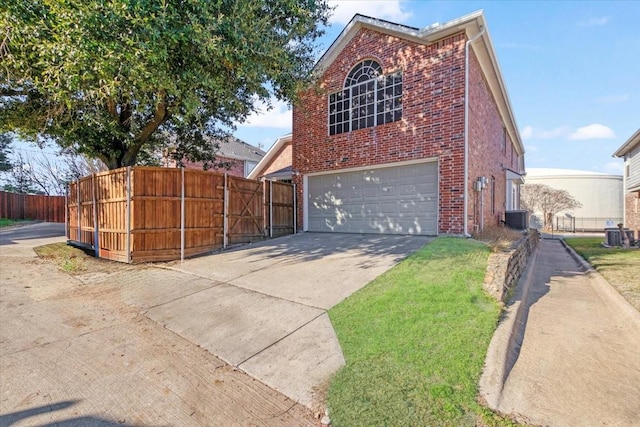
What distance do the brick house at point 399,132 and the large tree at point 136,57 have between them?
2055 millimetres

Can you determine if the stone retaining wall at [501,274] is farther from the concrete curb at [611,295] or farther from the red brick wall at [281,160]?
the red brick wall at [281,160]

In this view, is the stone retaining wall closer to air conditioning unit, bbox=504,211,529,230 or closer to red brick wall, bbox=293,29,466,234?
red brick wall, bbox=293,29,466,234

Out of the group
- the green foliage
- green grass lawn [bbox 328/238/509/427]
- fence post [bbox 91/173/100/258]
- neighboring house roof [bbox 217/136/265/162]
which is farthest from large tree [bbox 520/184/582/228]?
the green foliage

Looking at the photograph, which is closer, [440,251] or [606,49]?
[440,251]

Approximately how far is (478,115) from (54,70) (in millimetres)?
10438

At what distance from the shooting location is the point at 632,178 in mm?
17969

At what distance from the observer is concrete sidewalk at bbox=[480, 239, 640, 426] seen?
255cm

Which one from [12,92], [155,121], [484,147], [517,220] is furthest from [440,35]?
[12,92]

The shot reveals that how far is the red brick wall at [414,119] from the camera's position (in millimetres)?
8602

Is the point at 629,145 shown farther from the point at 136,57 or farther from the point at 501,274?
the point at 136,57

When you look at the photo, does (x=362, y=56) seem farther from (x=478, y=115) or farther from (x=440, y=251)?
(x=440, y=251)

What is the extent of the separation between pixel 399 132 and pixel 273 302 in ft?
22.4

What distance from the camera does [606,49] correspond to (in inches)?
388

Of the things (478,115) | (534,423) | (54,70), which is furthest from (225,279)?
(478,115)
